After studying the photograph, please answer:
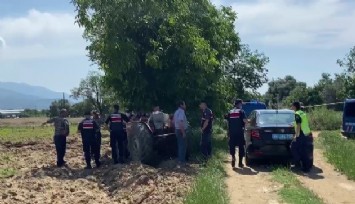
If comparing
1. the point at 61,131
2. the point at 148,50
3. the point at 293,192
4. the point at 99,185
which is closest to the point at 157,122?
the point at 61,131

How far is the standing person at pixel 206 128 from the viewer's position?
1706cm

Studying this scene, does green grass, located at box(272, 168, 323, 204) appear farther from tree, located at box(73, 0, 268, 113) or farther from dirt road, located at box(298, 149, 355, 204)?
tree, located at box(73, 0, 268, 113)

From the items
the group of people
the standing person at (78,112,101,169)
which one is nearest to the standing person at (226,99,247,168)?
the group of people

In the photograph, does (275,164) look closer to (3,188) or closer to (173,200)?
(173,200)

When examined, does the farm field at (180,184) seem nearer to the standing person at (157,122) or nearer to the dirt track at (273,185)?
the dirt track at (273,185)

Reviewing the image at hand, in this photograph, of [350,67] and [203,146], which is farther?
[350,67]

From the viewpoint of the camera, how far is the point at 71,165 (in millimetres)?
19422

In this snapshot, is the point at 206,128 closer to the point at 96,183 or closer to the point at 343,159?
the point at 96,183

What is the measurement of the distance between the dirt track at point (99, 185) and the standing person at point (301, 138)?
9.15ft

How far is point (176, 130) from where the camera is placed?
16.9m

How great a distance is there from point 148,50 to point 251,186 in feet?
29.0

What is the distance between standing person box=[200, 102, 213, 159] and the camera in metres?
17.1

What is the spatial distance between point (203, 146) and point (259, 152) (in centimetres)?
174

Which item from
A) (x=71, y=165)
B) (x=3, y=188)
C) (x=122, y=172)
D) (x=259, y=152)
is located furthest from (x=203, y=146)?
(x=3, y=188)
